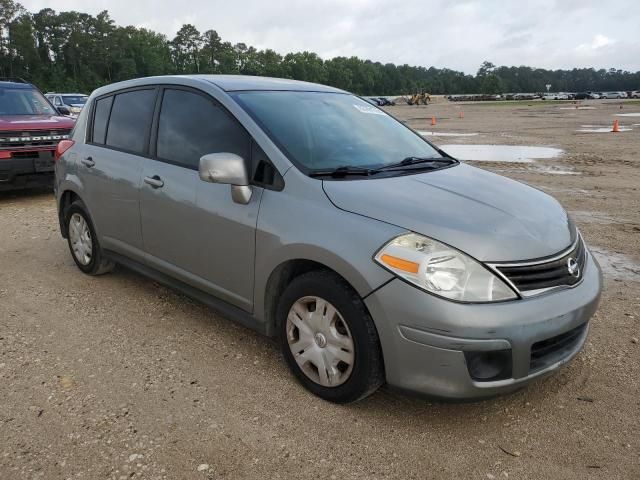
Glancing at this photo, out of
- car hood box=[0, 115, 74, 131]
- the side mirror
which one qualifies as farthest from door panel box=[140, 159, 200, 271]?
car hood box=[0, 115, 74, 131]

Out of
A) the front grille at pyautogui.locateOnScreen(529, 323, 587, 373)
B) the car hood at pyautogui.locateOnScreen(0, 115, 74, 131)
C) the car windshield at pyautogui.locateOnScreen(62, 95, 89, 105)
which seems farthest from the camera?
the car windshield at pyautogui.locateOnScreen(62, 95, 89, 105)

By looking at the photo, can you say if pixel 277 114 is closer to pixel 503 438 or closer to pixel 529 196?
pixel 529 196

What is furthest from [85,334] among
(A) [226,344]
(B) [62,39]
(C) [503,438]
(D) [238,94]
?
(B) [62,39]

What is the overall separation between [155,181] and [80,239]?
1.62 m

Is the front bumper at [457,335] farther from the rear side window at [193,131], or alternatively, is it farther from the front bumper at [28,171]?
the front bumper at [28,171]

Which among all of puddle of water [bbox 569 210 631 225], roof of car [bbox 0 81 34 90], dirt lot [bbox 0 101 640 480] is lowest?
dirt lot [bbox 0 101 640 480]

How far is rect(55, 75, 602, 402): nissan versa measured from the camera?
2.56 m

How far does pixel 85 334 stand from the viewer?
12.9 ft

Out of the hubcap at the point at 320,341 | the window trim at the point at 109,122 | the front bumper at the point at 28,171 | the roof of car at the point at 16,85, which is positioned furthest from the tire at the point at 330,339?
the roof of car at the point at 16,85

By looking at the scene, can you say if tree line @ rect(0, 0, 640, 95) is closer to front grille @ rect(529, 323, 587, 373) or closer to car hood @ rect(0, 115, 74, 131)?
car hood @ rect(0, 115, 74, 131)

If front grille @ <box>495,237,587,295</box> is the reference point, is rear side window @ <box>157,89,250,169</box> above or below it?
above

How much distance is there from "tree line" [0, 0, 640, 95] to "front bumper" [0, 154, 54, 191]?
3547 inches

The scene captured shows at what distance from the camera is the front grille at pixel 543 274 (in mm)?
2584

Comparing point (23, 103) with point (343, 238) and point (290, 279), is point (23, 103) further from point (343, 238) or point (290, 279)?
point (343, 238)
